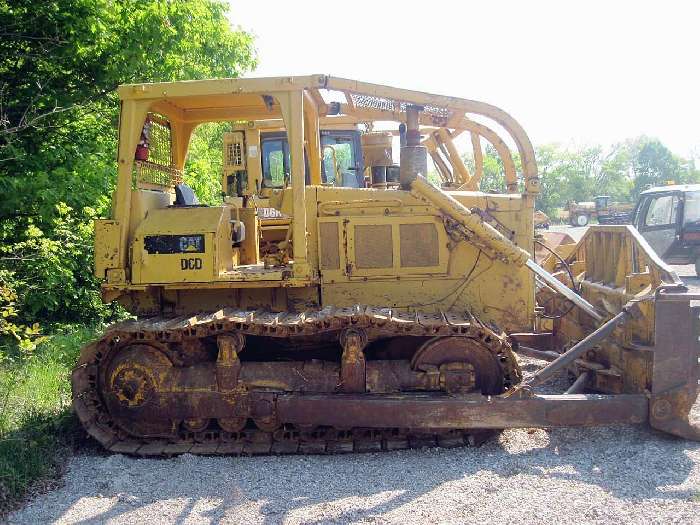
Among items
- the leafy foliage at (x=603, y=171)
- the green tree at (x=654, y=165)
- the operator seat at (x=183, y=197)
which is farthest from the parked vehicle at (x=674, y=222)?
the green tree at (x=654, y=165)

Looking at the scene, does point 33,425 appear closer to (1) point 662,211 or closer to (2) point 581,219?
(1) point 662,211

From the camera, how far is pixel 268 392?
4891 millimetres

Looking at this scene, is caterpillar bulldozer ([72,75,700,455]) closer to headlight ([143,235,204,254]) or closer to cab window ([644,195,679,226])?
headlight ([143,235,204,254])

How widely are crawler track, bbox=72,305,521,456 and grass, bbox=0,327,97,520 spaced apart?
0.32 meters

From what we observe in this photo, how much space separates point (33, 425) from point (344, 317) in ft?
8.69

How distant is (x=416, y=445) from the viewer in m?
4.92

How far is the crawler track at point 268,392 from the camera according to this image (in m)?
4.75

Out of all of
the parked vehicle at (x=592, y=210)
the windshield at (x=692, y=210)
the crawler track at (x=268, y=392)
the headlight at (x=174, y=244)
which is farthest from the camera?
the parked vehicle at (x=592, y=210)

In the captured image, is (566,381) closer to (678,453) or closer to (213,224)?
(678,453)

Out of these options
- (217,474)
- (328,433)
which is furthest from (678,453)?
(217,474)

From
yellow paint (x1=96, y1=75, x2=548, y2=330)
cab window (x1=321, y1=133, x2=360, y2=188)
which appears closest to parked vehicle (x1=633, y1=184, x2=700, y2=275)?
cab window (x1=321, y1=133, x2=360, y2=188)

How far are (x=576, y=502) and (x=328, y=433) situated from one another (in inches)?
75.0

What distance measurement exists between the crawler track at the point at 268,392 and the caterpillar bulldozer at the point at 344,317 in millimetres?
15

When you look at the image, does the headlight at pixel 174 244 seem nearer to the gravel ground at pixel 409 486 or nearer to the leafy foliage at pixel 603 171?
the gravel ground at pixel 409 486
